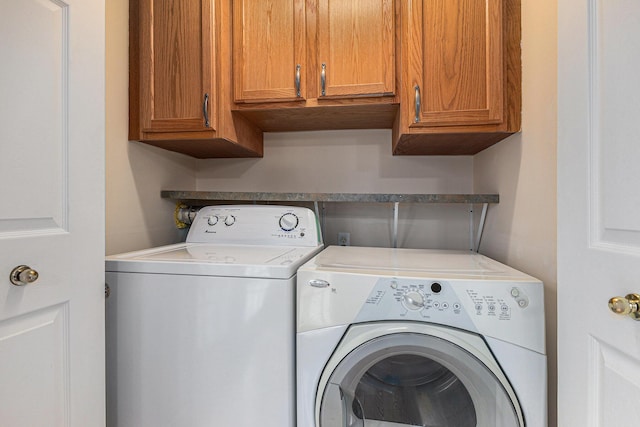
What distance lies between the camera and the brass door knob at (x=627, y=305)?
488mm

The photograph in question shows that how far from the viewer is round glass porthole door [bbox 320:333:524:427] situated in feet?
2.77

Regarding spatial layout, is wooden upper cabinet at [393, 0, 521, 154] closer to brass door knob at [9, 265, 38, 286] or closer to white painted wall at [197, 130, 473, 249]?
white painted wall at [197, 130, 473, 249]

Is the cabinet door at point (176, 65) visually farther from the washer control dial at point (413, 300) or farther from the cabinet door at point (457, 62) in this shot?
the washer control dial at point (413, 300)

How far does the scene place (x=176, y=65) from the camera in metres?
1.33

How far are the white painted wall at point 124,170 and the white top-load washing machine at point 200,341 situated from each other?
368 millimetres

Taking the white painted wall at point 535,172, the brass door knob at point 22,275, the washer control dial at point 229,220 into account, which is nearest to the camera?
the brass door knob at point 22,275

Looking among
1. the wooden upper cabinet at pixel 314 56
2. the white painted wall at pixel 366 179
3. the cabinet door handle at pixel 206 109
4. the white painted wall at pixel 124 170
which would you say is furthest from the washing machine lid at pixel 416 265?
the white painted wall at pixel 124 170

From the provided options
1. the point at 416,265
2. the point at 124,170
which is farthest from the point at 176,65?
the point at 416,265

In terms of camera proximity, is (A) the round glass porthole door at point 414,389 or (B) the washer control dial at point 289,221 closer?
(A) the round glass porthole door at point 414,389

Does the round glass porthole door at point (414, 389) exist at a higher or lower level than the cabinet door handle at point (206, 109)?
lower

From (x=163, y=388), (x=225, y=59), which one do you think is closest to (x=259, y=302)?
(x=163, y=388)

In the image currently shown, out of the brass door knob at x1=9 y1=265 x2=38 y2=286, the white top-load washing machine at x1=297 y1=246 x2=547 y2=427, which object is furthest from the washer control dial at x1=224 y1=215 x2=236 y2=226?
the brass door knob at x1=9 y1=265 x2=38 y2=286

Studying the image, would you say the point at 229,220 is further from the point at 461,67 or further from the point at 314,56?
the point at 461,67

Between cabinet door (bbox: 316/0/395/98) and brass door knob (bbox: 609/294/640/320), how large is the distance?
3.37ft
